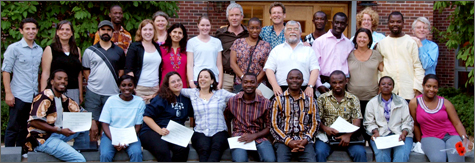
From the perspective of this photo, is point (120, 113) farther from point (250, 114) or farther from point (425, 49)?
point (425, 49)

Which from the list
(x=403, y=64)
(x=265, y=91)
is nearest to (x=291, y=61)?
(x=265, y=91)

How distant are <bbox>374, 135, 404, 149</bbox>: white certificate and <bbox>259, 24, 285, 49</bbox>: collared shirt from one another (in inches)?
71.3

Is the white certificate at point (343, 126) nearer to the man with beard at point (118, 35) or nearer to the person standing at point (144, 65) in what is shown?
the person standing at point (144, 65)

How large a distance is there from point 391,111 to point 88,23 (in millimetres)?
5107

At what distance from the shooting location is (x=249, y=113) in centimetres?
553

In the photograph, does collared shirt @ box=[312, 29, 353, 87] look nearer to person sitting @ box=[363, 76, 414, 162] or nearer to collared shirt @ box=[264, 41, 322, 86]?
collared shirt @ box=[264, 41, 322, 86]

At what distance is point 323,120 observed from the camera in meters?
5.70

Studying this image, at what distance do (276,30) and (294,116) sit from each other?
149 cm

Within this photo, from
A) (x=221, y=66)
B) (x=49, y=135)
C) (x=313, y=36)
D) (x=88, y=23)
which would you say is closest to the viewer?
(x=49, y=135)

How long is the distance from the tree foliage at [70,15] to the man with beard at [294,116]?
3.53 metres

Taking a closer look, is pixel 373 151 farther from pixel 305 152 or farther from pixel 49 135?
pixel 49 135

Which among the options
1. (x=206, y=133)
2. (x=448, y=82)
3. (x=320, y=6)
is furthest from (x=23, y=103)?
(x=448, y=82)

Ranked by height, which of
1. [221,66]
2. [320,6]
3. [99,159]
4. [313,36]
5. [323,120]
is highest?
[320,6]

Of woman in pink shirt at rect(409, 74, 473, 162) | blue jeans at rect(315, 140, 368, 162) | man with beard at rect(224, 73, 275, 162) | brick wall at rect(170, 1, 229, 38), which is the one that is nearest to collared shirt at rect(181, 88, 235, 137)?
man with beard at rect(224, 73, 275, 162)
